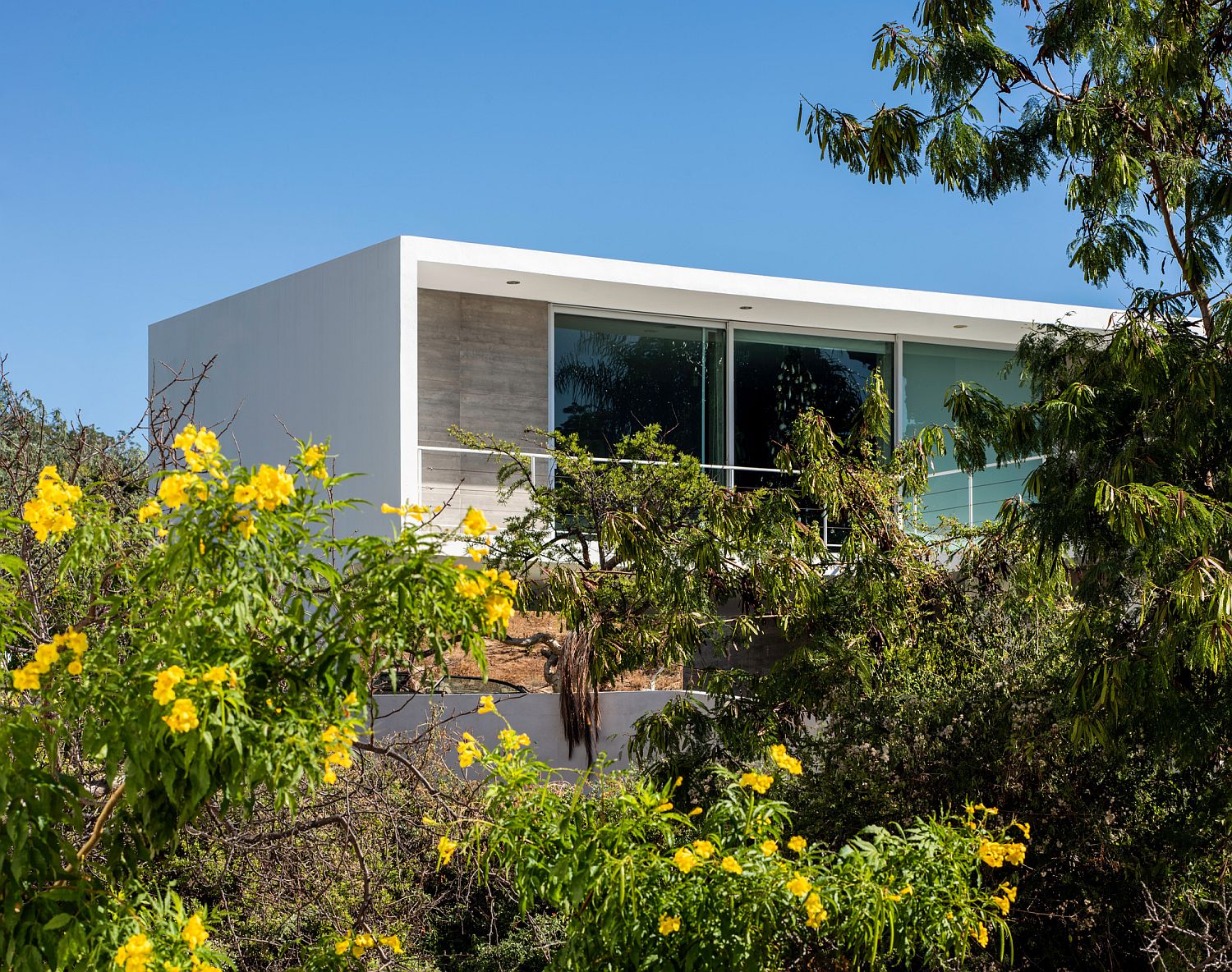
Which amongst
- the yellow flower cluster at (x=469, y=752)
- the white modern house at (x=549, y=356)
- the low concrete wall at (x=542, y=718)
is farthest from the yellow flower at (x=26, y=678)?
the white modern house at (x=549, y=356)

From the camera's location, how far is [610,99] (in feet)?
70.6

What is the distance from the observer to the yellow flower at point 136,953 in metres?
3.31

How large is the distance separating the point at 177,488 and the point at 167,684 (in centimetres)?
54

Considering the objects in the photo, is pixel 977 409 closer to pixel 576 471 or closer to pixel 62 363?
pixel 576 471

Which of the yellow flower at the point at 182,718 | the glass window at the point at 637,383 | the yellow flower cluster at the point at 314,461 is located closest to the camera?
the yellow flower at the point at 182,718

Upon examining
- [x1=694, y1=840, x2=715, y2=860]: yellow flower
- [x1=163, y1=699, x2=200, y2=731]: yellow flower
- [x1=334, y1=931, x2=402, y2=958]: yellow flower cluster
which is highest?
[x1=163, y1=699, x2=200, y2=731]: yellow flower

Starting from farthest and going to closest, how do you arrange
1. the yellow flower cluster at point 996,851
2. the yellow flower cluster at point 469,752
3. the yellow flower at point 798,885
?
the yellow flower cluster at point 996,851
the yellow flower cluster at point 469,752
the yellow flower at point 798,885

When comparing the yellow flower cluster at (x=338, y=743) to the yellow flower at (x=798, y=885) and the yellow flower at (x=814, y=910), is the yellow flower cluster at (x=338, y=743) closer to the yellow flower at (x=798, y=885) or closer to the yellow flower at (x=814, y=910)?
the yellow flower at (x=798, y=885)

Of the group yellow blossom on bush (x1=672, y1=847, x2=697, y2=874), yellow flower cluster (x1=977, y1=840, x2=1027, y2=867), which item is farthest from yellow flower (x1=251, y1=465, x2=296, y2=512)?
yellow flower cluster (x1=977, y1=840, x2=1027, y2=867)

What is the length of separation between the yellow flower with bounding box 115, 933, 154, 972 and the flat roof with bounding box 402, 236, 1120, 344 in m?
9.83

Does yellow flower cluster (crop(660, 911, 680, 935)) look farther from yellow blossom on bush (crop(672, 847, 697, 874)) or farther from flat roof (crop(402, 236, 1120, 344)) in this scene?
flat roof (crop(402, 236, 1120, 344))

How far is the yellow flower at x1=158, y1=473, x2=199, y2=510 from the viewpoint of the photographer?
321cm

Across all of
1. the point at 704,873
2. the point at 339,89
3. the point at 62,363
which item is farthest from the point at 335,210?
the point at 704,873

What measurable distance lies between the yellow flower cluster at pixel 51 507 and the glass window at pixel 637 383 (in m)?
10.9
